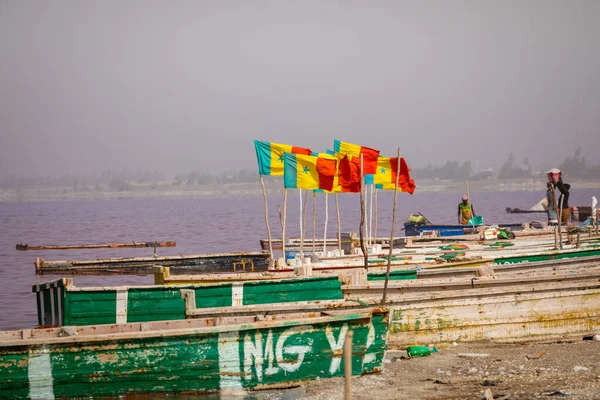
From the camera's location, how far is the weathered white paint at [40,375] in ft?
40.5

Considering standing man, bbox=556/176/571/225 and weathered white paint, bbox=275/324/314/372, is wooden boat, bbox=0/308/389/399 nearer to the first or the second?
weathered white paint, bbox=275/324/314/372

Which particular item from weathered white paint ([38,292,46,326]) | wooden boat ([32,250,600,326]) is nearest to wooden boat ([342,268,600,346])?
wooden boat ([32,250,600,326])

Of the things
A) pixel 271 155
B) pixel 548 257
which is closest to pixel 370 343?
pixel 548 257

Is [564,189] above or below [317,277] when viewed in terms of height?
above

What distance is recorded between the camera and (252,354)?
12.9 m

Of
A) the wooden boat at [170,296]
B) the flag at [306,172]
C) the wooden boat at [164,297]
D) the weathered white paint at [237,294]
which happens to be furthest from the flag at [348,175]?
the weathered white paint at [237,294]

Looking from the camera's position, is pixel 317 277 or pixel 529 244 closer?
pixel 317 277

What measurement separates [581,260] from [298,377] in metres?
10.4

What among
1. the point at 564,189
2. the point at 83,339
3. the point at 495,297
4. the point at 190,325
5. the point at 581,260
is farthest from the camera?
the point at 564,189

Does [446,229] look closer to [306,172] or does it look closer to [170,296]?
[306,172]

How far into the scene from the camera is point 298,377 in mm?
13062

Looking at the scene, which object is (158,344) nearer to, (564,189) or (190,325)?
(190,325)

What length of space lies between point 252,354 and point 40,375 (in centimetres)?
341

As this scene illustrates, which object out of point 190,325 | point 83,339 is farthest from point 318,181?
point 83,339
